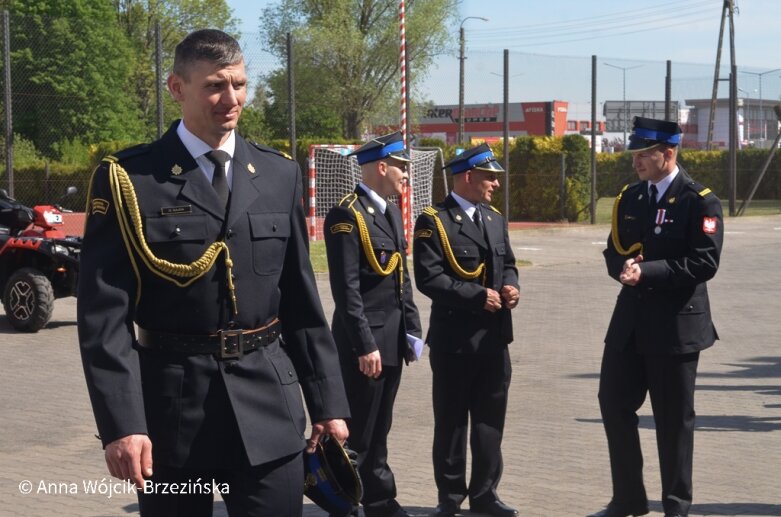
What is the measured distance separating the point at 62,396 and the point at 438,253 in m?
4.32

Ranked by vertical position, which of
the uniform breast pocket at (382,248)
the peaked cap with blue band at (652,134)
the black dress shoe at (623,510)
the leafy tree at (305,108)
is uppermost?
the leafy tree at (305,108)

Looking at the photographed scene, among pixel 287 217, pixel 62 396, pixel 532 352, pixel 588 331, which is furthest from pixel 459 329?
pixel 588 331

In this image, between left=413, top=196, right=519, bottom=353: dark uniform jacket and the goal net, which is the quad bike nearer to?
left=413, top=196, right=519, bottom=353: dark uniform jacket

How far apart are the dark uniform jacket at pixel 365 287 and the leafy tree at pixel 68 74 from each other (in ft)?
55.1

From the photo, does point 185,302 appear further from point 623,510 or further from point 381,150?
point 623,510

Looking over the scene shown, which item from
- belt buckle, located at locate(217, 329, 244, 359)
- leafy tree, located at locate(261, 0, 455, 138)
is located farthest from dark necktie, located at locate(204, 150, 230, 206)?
leafy tree, located at locate(261, 0, 455, 138)

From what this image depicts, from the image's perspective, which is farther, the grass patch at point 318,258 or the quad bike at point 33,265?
the grass patch at point 318,258

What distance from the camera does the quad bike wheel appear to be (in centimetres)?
1288

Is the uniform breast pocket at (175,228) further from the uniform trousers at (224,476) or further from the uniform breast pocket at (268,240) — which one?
the uniform trousers at (224,476)

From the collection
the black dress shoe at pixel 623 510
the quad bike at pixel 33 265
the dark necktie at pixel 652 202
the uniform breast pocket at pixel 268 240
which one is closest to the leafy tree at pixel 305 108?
the quad bike at pixel 33 265

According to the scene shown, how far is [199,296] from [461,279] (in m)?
3.17

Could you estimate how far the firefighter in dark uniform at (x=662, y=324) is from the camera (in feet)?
19.7

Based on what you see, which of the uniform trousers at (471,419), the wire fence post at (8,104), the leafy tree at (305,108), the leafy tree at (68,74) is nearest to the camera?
the uniform trousers at (471,419)

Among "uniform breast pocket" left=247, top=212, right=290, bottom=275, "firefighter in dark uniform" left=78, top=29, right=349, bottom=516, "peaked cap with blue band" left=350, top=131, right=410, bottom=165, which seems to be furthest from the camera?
"peaked cap with blue band" left=350, top=131, right=410, bottom=165
